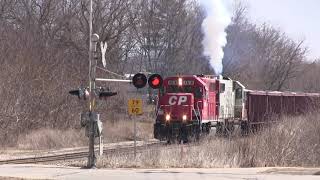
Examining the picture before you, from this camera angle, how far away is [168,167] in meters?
20.8

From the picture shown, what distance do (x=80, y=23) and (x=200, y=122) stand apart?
33.4 metres

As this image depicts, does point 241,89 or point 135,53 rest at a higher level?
point 135,53

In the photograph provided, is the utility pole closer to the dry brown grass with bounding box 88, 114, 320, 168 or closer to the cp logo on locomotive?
the dry brown grass with bounding box 88, 114, 320, 168

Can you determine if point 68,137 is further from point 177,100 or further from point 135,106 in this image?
point 135,106

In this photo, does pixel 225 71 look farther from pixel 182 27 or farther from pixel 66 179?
pixel 66 179

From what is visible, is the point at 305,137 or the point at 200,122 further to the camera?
the point at 200,122

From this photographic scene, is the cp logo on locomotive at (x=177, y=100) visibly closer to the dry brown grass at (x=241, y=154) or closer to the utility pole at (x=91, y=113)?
the dry brown grass at (x=241, y=154)

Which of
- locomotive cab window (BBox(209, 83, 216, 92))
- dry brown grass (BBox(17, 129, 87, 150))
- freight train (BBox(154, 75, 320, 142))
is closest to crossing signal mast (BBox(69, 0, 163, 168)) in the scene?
freight train (BBox(154, 75, 320, 142))

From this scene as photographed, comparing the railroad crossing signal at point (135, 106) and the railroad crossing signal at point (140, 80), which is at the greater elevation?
the railroad crossing signal at point (140, 80)

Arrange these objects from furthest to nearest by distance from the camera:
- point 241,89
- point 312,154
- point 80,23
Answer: point 80,23
point 241,89
point 312,154

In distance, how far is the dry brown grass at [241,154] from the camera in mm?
21375

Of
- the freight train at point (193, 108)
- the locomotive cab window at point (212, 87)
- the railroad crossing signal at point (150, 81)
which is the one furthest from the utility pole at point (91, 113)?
the locomotive cab window at point (212, 87)

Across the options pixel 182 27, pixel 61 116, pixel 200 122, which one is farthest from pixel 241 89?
pixel 182 27

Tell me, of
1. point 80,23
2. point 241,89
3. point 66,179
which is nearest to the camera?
point 66,179
